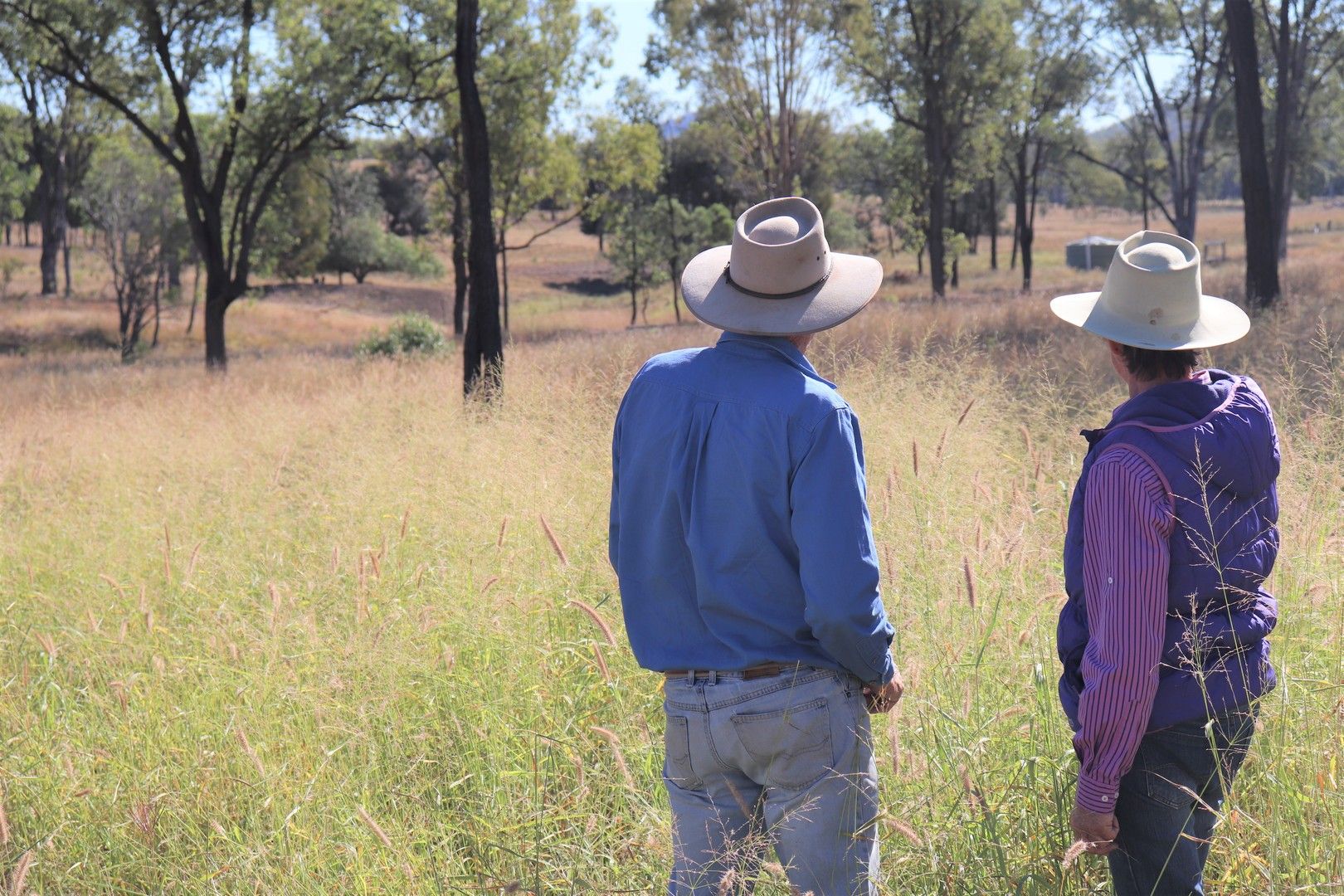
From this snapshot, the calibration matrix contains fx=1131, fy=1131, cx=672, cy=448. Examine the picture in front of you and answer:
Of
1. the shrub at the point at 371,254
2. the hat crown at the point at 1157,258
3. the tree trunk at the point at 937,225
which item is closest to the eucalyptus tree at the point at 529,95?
the tree trunk at the point at 937,225

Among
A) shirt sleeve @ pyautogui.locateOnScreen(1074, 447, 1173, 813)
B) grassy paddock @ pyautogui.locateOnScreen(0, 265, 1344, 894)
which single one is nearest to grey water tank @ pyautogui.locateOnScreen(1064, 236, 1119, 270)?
grassy paddock @ pyautogui.locateOnScreen(0, 265, 1344, 894)

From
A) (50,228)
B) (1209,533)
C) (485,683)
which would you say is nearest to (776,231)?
(1209,533)

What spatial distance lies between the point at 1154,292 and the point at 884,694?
3.64 ft

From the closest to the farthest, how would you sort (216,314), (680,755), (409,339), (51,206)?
1. (680,755)
2. (216,314)
3. (409,339)
4. (51,206)

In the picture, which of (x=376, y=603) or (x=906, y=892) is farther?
(x=376, y=603)

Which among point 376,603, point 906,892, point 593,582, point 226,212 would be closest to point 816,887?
point 906,892

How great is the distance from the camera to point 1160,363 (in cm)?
255

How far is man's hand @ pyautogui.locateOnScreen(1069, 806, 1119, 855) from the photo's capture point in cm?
242

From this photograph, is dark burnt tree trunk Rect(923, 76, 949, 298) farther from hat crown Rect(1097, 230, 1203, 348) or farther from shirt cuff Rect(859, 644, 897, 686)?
shirt cuff Rect(859, 644, 897, 686)

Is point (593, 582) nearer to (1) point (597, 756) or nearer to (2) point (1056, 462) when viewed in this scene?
(1) point (597, 756)

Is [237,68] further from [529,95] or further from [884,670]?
[884,670]

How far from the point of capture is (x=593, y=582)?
5199 mm

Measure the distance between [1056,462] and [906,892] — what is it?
14.1 ft

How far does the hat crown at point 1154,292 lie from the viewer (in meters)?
2.54
